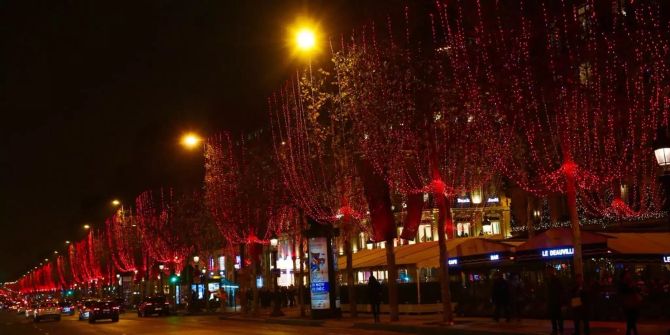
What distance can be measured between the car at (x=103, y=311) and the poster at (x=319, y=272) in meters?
18.3

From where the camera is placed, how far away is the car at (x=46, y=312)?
56.3 meters

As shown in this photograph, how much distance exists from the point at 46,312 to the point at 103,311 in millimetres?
9101

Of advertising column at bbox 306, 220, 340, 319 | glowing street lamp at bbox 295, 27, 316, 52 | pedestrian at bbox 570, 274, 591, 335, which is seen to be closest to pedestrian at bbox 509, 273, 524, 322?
pedestrian at bbox 570, 274, 591, 335

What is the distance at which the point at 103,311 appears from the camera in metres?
49.9

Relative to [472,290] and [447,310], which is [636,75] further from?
[472,290]

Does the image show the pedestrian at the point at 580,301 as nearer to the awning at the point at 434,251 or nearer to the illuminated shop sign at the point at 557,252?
the illuminated shop sign at the point at 557,252

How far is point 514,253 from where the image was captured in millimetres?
31531

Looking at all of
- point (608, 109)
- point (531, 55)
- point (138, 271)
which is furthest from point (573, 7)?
point (138, 271)

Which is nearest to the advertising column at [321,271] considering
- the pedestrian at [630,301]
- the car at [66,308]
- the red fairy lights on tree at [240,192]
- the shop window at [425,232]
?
the red fairy lights on tree at [240,192]

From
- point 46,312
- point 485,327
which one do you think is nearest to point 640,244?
point 485,327

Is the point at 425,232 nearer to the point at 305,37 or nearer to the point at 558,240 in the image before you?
the point at 558,240

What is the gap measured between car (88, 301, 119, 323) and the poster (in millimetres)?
18313

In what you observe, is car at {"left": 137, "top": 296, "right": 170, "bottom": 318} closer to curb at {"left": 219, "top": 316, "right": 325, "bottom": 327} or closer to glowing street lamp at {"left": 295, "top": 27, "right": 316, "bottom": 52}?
curb at {"left": 219, "top": 316, "right": 325, "bottom": 327}

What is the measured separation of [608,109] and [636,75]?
4.44 feet
